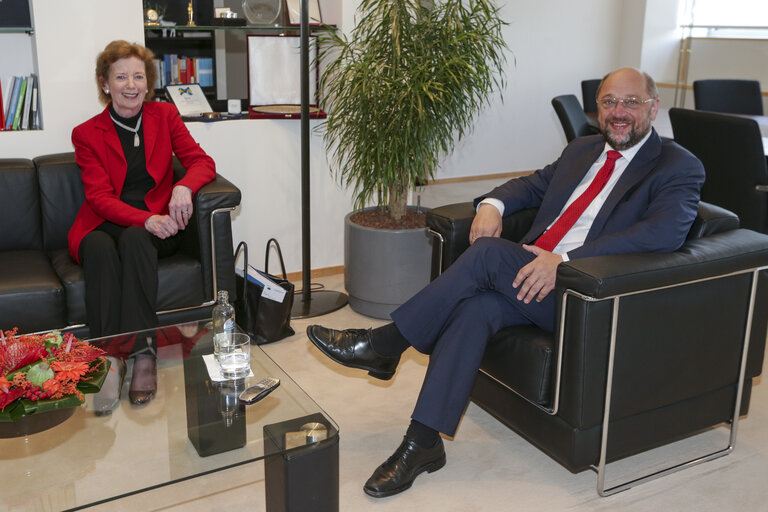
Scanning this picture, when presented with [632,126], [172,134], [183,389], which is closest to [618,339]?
[632,126]

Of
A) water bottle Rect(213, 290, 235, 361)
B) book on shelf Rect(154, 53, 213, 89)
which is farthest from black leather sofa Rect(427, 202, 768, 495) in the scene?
book on shelf Rect(154, 53, 213, 89)

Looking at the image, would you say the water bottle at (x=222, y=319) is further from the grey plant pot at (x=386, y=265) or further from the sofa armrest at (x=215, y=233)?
the grey plant pot at (x=386, y=265)

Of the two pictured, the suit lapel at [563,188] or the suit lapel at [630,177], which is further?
the suit lapel at [563,188]

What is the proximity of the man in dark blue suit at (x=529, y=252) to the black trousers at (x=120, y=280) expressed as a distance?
0.83m

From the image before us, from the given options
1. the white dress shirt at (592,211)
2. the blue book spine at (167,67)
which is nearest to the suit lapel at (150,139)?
the white dress shirt at (592,211)

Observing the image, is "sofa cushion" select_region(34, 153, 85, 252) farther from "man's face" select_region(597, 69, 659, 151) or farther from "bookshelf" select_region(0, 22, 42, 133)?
"man's face" select_region(597, 69, 659, 151)

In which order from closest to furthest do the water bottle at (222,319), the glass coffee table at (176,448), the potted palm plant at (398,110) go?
the glass coffee table at (176,448) < the water bottle at (222,319) < the potted palm plant at (398,110)

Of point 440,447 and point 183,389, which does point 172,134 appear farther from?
point 440,447

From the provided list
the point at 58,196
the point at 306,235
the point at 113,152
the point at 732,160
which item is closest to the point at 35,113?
the point at 58,196

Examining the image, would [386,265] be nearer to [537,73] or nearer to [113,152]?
[113,152]

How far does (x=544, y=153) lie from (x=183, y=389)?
581 cm

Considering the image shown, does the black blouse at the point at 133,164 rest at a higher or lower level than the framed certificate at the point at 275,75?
lower

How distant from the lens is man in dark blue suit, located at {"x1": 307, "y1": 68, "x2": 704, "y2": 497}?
2500mm

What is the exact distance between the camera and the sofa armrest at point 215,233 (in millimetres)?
3332
